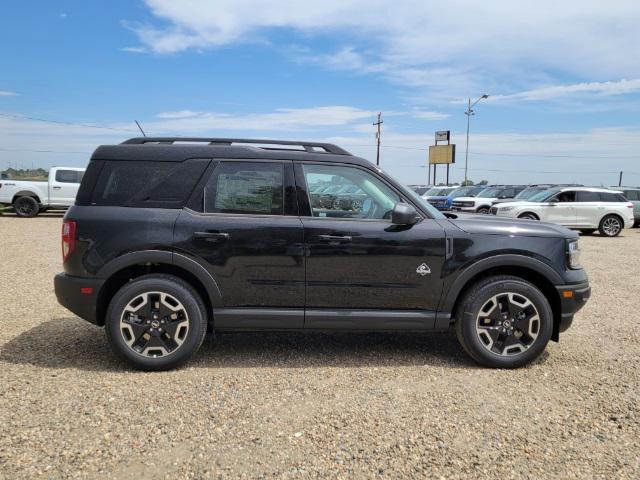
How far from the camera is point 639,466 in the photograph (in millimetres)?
2766

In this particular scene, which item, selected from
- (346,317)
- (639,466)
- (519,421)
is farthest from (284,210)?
(639,466)

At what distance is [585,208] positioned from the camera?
17.2 m

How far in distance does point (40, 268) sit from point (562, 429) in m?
8.44

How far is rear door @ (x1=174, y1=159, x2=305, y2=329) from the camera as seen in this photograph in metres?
4.02

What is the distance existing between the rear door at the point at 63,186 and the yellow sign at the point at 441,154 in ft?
139

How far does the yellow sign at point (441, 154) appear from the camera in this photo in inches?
2149

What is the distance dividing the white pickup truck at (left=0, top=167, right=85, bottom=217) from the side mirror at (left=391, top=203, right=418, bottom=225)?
18.5 meters

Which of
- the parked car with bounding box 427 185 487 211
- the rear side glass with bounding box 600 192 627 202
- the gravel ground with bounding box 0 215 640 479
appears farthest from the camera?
the parked car with bounding box 427 185 487 211

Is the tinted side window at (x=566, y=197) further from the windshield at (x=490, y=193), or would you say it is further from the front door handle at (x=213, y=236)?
the front door handle at (x=213, y=236)

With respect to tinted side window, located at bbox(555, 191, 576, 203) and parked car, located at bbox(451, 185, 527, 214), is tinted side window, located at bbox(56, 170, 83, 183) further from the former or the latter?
tinted side window, located at bbox(555, 191, 576, 203)

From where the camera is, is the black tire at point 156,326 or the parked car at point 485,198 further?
the parked car at point 485,198

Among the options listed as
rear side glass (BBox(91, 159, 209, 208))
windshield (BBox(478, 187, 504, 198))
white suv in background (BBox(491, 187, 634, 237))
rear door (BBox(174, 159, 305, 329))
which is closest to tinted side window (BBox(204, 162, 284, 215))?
rear door (BBox(174, 159, 305, 329))

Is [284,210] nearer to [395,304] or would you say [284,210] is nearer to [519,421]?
[395,304]

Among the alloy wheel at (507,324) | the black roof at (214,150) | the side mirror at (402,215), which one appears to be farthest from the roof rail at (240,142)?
the alloy wheel at (507,324)
